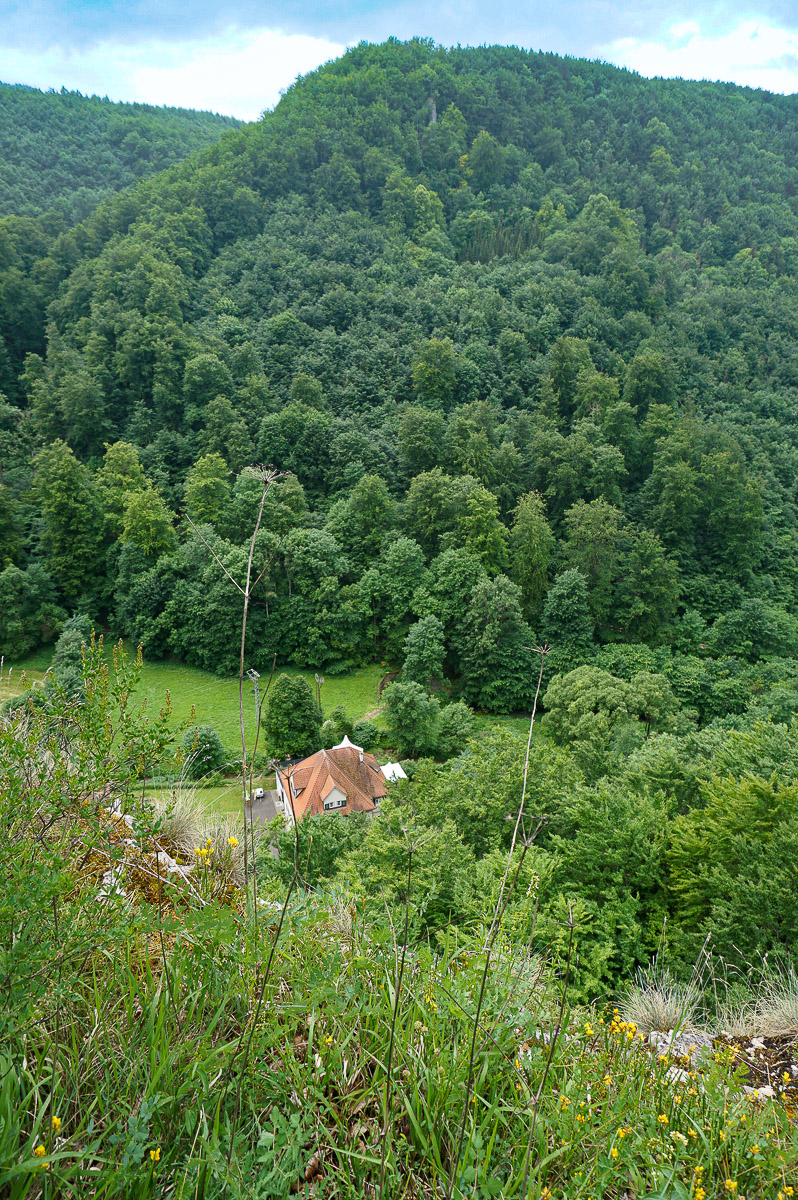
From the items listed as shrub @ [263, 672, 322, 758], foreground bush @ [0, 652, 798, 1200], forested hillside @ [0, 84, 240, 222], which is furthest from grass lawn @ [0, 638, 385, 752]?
forested hillside @ [0, 84, 240, 222]

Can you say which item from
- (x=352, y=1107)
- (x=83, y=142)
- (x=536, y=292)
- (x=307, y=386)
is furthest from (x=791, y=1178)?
(x=83, y=142)

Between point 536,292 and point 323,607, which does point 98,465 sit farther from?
point 536,292

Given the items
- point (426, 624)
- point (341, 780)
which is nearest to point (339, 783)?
point (341, 780)

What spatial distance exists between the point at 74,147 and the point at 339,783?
284ft

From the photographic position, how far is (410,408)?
38.2 m

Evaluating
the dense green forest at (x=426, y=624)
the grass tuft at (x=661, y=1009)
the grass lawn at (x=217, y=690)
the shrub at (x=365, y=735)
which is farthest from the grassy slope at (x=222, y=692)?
the grass tuft at (x=661, y=1009)

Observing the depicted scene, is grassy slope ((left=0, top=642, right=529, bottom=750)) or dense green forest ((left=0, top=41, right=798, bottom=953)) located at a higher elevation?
dense green forest ((left=0, top=41, right=798, bottom=953))

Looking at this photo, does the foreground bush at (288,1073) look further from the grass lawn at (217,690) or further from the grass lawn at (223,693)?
the grass lawn at (217,690)

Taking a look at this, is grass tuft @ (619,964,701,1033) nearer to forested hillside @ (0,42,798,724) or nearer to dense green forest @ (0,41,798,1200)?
dense green forest @ (0,41,798,1200)

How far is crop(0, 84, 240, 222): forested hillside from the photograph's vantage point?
60531 millimetres

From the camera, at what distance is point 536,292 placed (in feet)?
169

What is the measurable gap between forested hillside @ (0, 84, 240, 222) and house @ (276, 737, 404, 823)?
6056 centimetres

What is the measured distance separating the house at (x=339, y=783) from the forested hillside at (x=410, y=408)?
302 inches

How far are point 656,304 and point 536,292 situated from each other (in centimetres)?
1177
